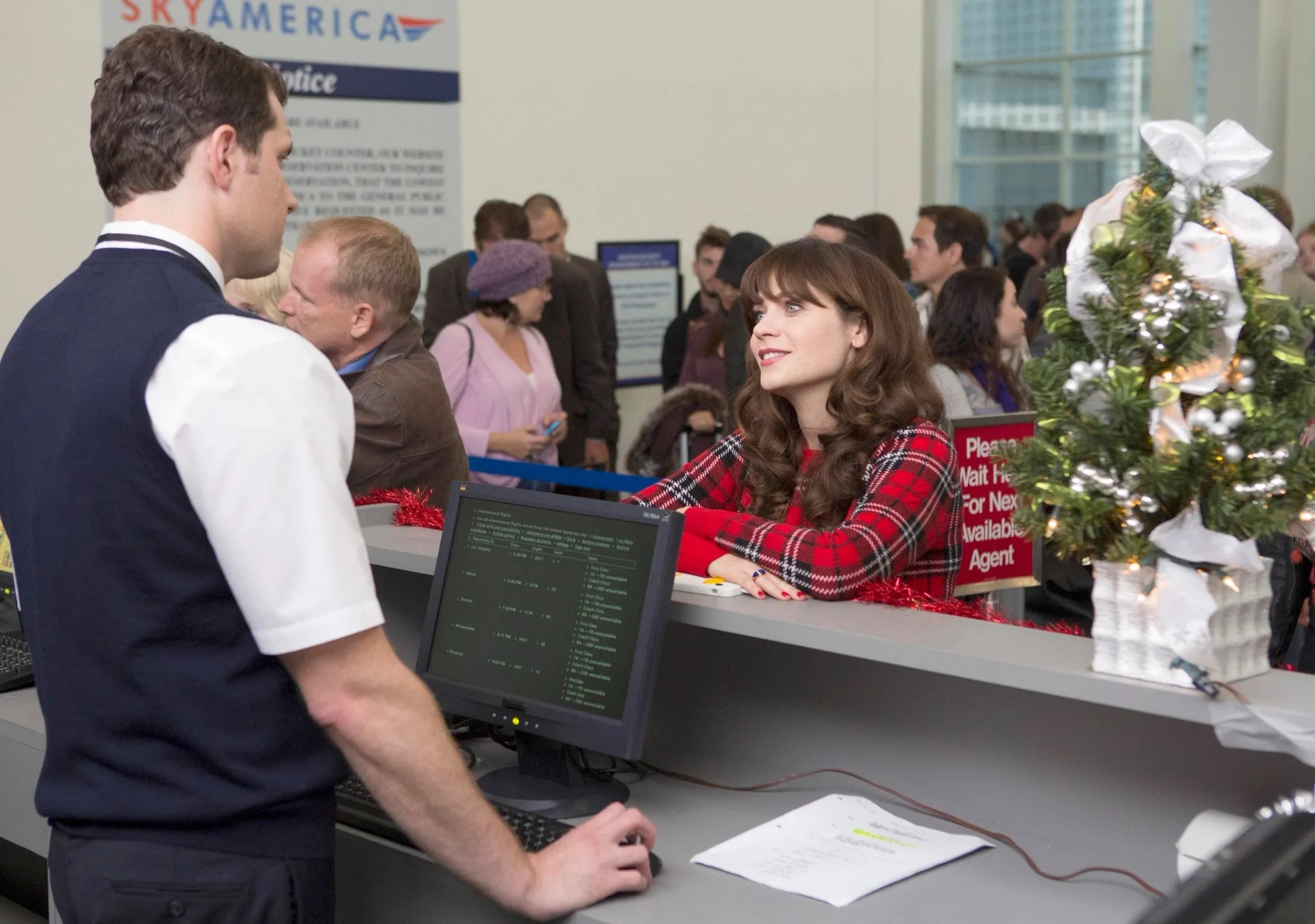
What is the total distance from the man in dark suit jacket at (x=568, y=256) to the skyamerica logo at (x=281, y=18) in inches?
41.5

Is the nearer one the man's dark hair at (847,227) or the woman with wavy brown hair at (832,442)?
the woman with wavy brown hair at (832,442)

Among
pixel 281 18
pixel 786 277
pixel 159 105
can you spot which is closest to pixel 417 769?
pixel 159 105

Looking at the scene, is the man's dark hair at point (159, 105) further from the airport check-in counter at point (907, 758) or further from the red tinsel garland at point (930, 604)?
the red tinsel garland at point (930, 604)

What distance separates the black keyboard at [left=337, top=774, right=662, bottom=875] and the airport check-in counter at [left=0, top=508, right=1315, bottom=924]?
0.07 feet

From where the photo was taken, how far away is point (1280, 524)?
5.18 ft

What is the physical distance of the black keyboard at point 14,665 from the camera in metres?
2.85

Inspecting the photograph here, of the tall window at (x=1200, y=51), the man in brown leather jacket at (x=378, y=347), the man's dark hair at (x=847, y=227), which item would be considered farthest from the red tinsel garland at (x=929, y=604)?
the tall window at (x=1200, y=51)

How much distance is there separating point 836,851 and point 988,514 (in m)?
2.06

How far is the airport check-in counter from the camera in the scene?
180 centimetres

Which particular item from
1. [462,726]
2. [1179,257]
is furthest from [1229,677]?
[462,726]

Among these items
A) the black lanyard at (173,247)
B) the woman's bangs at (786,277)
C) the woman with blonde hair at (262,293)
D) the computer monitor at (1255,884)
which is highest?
the black lanyard at (173,247)

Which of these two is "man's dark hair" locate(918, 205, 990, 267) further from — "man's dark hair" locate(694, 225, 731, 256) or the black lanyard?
the black lanyard

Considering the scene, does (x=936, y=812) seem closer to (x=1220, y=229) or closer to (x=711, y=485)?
Result: (x=711, y=485)

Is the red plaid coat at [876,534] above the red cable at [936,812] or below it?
above
